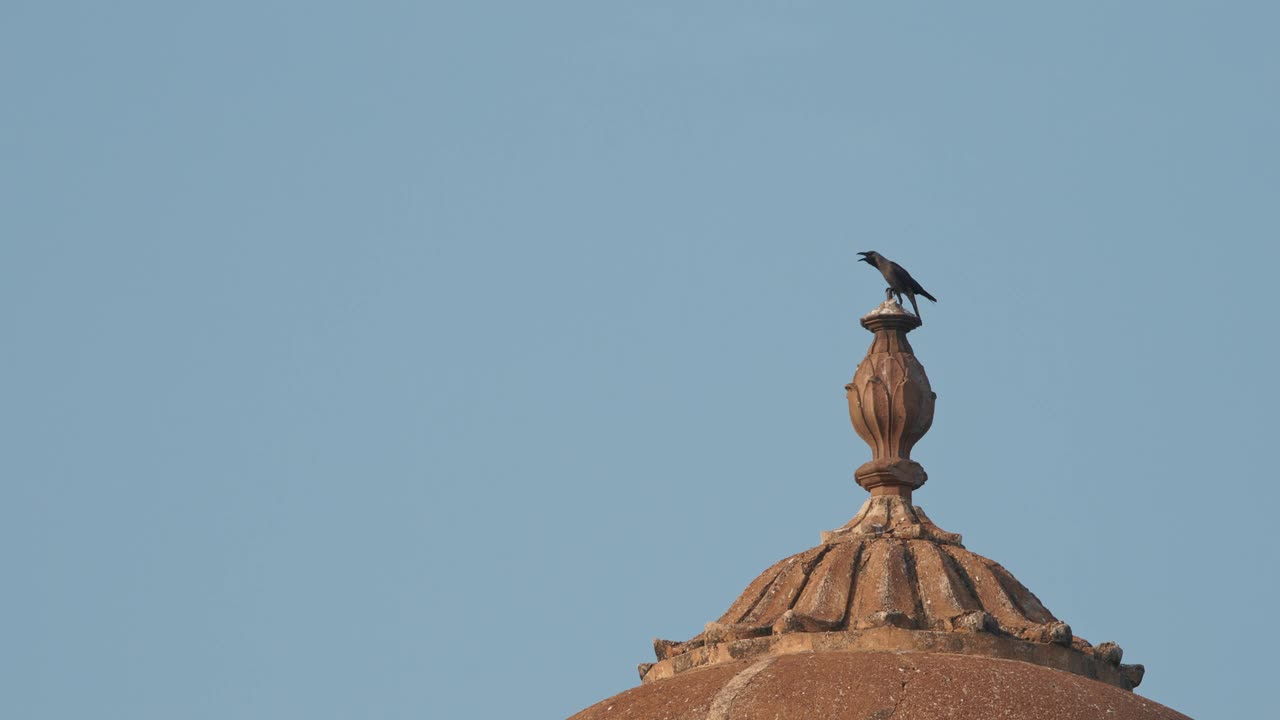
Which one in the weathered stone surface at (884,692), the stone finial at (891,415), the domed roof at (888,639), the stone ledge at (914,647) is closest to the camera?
the weathered stone surface at (884,692)

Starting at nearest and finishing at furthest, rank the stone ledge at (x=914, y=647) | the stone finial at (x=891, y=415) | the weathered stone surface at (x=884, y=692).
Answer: the weathered stone surface at (x=884, y=692) → the stone ledge at (x=914, y=647) → the stone finial at (x=891, y=415)

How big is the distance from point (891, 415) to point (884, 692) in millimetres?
2947

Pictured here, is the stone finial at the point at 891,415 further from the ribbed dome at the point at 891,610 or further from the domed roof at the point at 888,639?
the ribbed dome at the point at 891,610

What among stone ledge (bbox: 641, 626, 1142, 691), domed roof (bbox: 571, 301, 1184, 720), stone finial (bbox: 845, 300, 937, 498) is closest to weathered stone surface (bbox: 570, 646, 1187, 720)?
domed roof (bbox: 571, 301, 1184, 720)

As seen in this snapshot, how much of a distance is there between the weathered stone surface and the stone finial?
79.8 inches

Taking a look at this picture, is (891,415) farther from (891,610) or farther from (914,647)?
(914,647)

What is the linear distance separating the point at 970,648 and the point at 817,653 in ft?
2.87

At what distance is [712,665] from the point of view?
658 inches

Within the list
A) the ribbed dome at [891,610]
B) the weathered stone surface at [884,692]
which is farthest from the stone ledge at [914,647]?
the weathered stone surface at [884,692]

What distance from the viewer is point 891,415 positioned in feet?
59.7

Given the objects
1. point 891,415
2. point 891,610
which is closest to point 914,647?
point 891,610

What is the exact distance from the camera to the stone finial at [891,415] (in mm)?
18094

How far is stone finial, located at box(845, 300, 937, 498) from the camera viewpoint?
1809 centimetres

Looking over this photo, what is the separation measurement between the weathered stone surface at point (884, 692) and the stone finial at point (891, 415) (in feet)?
6.65
